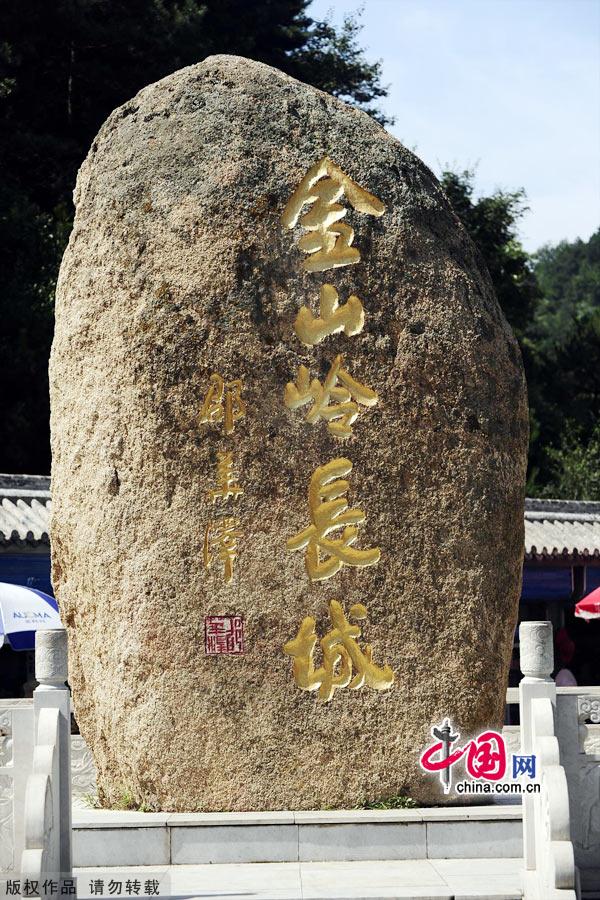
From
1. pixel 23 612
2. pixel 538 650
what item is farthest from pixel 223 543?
pixel 23 612

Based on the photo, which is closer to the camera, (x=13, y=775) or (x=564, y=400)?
(x=13, y=775)

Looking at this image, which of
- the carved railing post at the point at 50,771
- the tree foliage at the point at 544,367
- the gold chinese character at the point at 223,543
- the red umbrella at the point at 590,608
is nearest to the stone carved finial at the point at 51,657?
the carved railing post at the point at 50,771

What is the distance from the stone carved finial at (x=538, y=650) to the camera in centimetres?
613

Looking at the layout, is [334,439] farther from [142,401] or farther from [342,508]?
[142,401]

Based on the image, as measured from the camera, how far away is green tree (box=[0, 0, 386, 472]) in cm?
1789

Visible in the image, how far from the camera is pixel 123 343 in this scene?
24.0 ft

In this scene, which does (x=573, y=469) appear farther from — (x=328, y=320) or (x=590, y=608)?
(x=328, y=320)

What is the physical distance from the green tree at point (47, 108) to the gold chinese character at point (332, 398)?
1100 cm

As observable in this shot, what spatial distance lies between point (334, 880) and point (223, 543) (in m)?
1.86

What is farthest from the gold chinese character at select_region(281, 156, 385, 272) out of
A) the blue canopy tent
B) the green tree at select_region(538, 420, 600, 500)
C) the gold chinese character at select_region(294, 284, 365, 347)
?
the green tree at select_region(538, 420, 600, 500)

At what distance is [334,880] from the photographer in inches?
244

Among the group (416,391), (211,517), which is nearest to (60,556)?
(211,517)

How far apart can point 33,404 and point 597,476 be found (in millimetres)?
10504

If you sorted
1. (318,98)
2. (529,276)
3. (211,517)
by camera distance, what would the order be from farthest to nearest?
(529,276)
(318,98)
(211,517)
